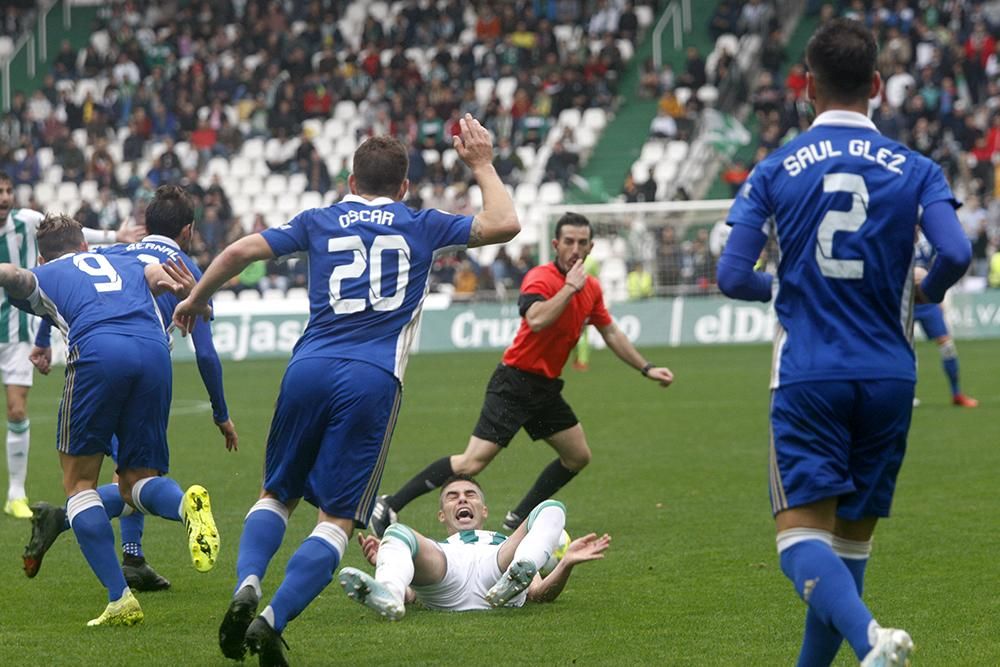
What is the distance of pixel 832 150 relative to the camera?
4590 millimetres

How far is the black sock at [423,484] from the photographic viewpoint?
9.19m

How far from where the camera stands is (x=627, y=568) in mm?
8008

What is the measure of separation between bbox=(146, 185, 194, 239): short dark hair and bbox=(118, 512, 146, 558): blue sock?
156 cm

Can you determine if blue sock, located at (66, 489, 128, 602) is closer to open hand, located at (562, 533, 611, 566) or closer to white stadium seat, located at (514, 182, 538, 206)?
open hand, located at (562, 533, 611, 566)

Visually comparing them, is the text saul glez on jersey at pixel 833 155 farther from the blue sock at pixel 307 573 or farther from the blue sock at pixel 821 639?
the blue sock at pixel 307 573

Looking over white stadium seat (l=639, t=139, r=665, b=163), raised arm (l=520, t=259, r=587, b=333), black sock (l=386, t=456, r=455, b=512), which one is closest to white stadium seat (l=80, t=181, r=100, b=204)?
white stadium seat (l=639, t=139, r=665, b=163)

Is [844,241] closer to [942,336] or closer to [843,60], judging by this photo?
[843,60]

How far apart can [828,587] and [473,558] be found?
9.17 feet

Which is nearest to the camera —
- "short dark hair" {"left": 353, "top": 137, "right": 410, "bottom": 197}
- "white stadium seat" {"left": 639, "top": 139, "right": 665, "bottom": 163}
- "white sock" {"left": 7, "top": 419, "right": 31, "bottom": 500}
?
"short dark hair" {"left": 353, "top": 137, "right": 410, "bottom": 197}

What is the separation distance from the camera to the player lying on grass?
6426 mm

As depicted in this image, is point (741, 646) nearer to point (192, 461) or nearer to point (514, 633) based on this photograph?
point (514, 633)

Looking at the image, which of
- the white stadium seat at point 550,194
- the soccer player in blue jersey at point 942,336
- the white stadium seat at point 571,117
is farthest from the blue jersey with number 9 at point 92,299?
the white stadium seat at point 571,117

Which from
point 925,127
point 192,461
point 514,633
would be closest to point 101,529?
point 514,633

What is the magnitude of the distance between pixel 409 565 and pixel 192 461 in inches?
287
